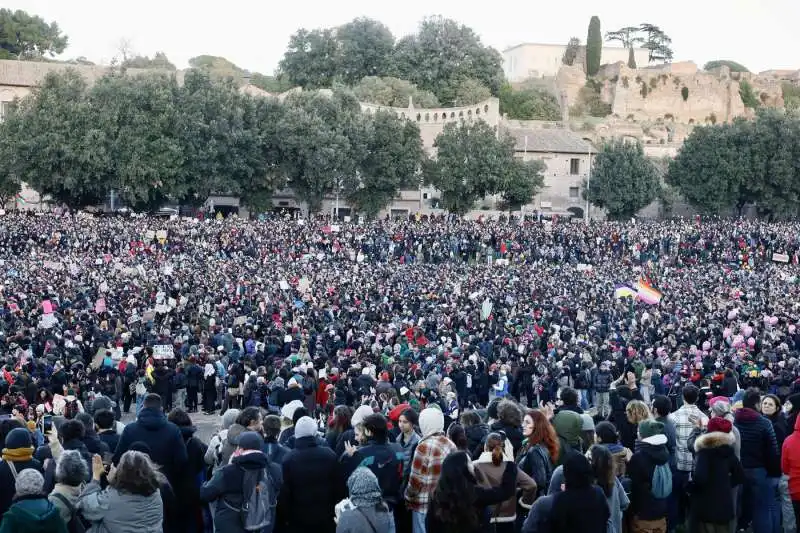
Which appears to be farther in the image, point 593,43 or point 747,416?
point 593,43

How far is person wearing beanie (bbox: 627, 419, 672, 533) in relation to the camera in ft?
27.7

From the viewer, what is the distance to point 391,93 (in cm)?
6756

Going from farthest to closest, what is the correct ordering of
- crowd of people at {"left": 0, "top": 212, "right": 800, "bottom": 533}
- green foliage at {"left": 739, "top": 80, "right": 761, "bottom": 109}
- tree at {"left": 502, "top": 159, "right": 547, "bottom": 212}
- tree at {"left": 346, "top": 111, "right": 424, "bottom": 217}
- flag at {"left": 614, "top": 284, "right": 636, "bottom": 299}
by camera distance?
green foliage at {"left": 739, "top": 80, "right": 761, "bottom": 109} → tree at {"left": 502, "top": 159, "right": 547, "bottom": 212} → tree at {"left": 346, "top": 111, "right": 424, "bottom": 217} → flag at {"left": 614, "top": 284, "right": 636, "bottom": 299} → crowd of people at {"left": 0, "top": 212, "right": 800, "bottom": 533}

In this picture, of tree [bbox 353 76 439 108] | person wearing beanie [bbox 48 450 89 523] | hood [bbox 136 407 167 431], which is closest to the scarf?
hood [bbox 136 407 167 431]

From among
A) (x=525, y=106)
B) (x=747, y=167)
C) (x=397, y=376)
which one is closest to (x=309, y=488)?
(x=397, y=376)

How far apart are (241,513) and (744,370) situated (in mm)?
12414

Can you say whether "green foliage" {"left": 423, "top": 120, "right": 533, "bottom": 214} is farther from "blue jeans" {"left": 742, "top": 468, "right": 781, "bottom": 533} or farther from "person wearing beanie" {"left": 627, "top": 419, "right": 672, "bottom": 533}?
"person wearing beanie" {"left": 627, "top": 419, "right": 672, "bottom": 533}

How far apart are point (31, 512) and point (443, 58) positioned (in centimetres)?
6881

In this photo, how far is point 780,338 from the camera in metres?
22.5

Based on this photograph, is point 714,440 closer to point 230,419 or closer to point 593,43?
point 230,419

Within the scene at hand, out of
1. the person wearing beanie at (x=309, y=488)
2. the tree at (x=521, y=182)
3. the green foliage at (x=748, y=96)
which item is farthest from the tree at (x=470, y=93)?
the person wearing beanie at (x=309, y=488)

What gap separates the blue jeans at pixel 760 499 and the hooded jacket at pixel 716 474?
1.01m

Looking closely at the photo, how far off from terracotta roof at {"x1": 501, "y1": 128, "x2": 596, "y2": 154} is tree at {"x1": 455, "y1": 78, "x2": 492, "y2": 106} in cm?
598

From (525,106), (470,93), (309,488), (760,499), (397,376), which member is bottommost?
(397,376)
